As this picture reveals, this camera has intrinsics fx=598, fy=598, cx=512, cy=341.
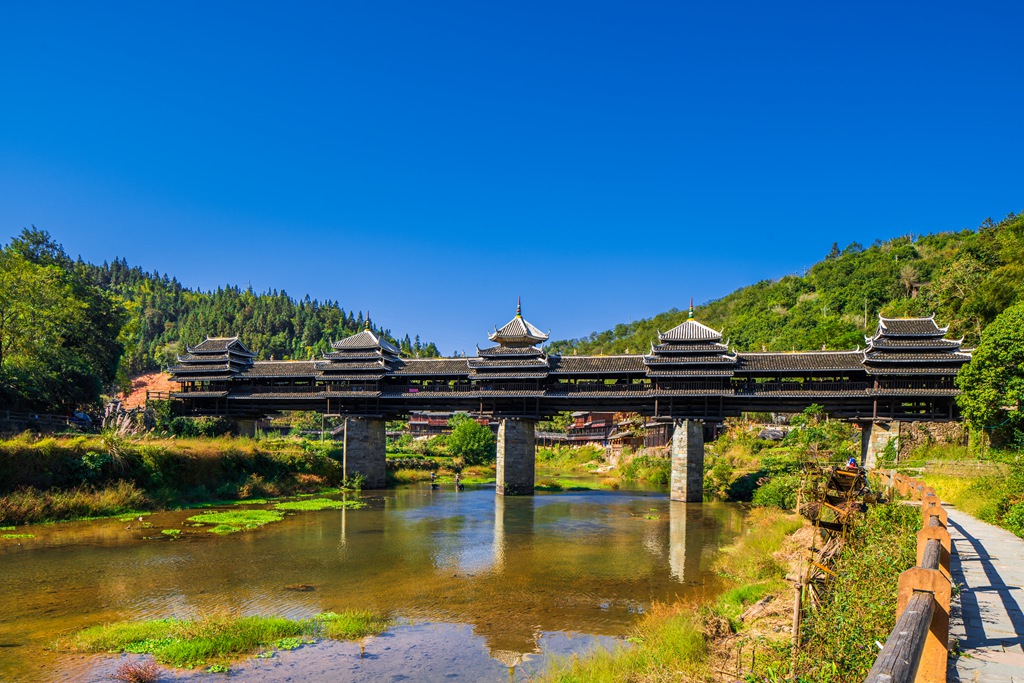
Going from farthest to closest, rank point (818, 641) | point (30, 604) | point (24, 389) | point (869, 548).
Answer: point (24, 389)
point (30, 604)
point (869, 548)
point (818, 641)

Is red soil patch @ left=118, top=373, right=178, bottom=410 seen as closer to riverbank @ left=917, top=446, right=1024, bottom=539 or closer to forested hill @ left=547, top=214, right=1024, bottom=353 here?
forested hill @ left=547, top=214, right=1024, bottom=353

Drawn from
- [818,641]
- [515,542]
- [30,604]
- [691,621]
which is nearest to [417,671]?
[691,621]

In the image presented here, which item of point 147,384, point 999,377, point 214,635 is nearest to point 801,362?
point 999,377

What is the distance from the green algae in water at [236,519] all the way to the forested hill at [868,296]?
119 ft

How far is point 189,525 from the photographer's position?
25703mm

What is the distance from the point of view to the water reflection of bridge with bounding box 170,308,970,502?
3347 centimetres

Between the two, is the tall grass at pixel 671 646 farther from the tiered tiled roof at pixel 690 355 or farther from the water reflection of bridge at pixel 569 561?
the tiered tiled roof at pixel 690 355

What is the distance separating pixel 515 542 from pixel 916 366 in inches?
983

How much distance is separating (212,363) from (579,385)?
27107 mm

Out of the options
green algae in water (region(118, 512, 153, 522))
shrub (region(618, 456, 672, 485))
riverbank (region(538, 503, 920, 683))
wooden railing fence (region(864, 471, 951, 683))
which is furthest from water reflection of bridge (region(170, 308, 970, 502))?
wooden railing fence (region(864, 471, 951, 683))

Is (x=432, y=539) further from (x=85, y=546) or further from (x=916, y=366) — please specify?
(x=916, y=366)

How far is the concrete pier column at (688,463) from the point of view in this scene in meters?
35.4

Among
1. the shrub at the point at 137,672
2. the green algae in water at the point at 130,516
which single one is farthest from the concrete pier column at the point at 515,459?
the shrub at the point at 137,672

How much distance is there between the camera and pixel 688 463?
3572 cm
